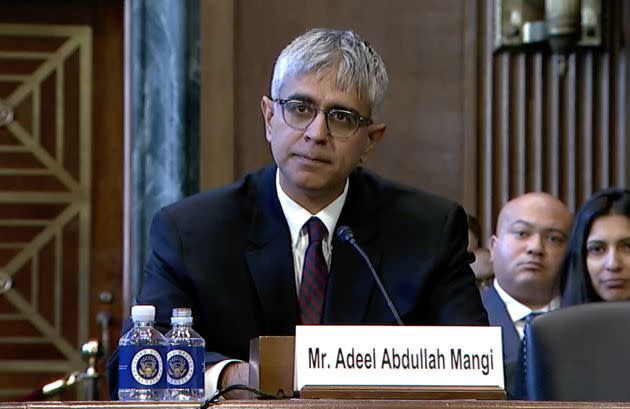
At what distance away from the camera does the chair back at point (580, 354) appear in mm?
2812

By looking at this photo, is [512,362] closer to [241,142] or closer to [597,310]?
[597,310]

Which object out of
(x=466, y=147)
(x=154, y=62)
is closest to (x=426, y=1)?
(x=466, y=147)

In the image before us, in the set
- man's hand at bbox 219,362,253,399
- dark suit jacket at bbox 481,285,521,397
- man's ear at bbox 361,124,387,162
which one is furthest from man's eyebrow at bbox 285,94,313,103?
dark suit jacket at bbox 481,285,521,397

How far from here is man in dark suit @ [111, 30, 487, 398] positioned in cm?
305

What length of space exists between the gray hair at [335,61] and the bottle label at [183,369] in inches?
29.6

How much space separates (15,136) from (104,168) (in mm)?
372

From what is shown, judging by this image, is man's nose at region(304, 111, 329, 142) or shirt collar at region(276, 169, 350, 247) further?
shirt collar at region(276, 169, 350, 247)

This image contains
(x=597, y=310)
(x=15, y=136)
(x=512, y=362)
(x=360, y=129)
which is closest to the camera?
(x=597, y=310)

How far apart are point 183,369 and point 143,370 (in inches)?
2.7

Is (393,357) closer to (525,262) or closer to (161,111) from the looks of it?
(525,262)

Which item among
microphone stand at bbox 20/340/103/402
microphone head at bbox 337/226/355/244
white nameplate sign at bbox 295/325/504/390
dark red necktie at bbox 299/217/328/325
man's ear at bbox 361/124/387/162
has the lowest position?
microphone stand at bbox 20/340/103/402

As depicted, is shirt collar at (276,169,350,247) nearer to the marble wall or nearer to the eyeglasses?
the eyeglasses

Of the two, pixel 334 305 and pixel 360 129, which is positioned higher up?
pixel 360 129

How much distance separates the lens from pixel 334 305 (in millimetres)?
3061
